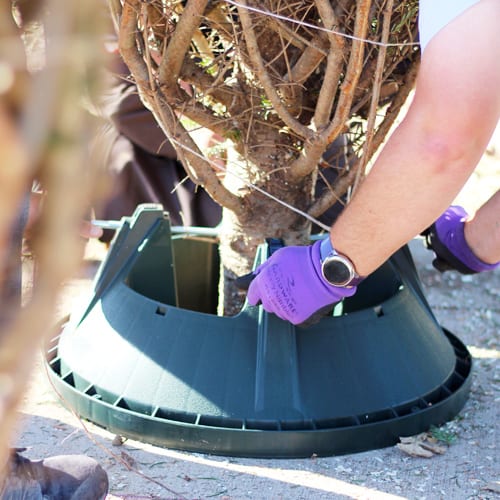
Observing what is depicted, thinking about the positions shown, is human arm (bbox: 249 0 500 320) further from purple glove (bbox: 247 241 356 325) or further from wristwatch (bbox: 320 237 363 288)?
purple glove (bbox: 247 241 356 325)

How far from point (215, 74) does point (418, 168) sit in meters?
0.84

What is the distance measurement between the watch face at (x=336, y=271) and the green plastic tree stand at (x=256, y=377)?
0.82 ft

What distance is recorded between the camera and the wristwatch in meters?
1.83

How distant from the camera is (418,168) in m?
1.61

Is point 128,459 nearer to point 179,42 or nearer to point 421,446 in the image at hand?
point 421,446

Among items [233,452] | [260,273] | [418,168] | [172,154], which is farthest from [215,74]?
[172,154]

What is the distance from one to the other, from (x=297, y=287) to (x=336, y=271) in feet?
0.39

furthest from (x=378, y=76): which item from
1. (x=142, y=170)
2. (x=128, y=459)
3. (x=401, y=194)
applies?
(x=142, y=170)

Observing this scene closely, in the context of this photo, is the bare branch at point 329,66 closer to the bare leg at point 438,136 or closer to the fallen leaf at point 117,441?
the bare leg at point 438,136

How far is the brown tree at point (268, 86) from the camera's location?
1.98 m

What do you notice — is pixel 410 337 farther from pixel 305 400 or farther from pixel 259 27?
pixel 259 27

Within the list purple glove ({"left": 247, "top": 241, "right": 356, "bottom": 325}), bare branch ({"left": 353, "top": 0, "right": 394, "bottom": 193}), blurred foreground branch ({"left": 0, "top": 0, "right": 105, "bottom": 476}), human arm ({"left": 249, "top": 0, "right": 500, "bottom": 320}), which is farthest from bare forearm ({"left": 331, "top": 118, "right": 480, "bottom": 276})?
blurred foreground branch ({"left": 0, "top": 0, "right": 105, "bottom": 476})

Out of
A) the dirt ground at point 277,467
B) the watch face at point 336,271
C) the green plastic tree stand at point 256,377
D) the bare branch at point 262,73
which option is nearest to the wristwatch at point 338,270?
the watch face at point 336,271

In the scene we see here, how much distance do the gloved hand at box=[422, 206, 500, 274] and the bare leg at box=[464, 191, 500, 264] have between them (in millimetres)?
19
